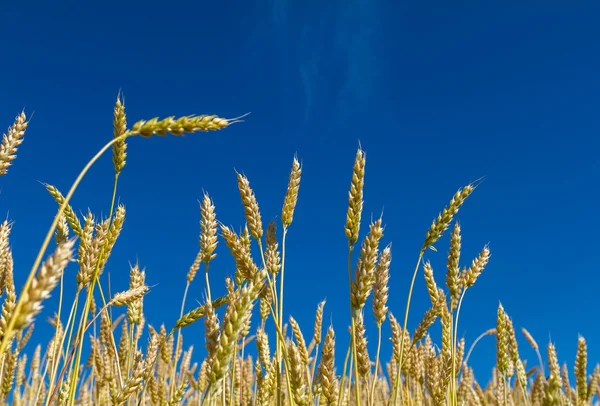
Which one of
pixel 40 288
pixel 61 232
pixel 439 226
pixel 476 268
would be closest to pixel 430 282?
pixel 476 268

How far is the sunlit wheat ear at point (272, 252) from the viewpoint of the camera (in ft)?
8.04

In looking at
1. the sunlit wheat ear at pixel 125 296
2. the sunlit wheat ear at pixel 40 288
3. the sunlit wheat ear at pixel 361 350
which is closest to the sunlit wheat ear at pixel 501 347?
the sunlit wheat ear at pixel 361 350

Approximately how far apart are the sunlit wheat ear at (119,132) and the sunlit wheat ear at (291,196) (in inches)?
33.7

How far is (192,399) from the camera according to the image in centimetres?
776

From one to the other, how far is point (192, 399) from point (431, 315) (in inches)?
235

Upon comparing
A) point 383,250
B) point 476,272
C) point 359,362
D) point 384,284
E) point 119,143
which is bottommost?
point 359,362

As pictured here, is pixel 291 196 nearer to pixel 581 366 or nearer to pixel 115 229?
pixel 115 229

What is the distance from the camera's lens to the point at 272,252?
8.21 feet

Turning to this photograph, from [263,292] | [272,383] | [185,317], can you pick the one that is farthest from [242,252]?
[272,383]

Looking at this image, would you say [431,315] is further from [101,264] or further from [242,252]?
[101,264]

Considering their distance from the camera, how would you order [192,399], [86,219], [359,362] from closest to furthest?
1. [359,362]
2. [86,219]
3. [192,399]

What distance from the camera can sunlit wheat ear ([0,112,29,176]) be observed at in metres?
2.11

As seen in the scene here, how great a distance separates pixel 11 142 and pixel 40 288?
138cm

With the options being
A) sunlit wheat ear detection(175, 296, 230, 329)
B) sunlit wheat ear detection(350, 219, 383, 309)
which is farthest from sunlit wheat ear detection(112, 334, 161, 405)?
sunlit wheat ear detection(350, 219, 383, 309)
